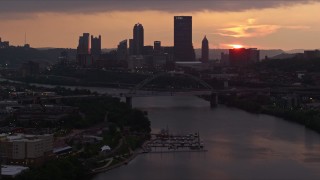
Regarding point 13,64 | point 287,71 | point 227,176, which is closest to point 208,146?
point 227,176

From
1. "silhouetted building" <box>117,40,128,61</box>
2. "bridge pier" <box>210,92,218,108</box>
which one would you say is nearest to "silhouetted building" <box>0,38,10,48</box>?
"silhouetted building" <box>117,40,128,61</box>

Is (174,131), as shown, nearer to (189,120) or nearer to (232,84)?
(189,120)

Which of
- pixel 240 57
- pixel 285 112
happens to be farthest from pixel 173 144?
pixel 240 57

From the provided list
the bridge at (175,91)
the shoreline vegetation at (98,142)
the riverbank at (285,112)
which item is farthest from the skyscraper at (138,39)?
the shoreline vegetation at (98,142)

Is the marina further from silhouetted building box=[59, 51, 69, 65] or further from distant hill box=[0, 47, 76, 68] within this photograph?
distant hill box=[0, 47, 76, 68]

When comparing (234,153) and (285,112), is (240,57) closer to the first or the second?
(285,112)

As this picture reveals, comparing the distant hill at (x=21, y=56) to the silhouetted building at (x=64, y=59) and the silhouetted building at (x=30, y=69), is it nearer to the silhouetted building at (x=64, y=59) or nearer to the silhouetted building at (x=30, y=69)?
the silhouetted building at (x=64, y=59)
